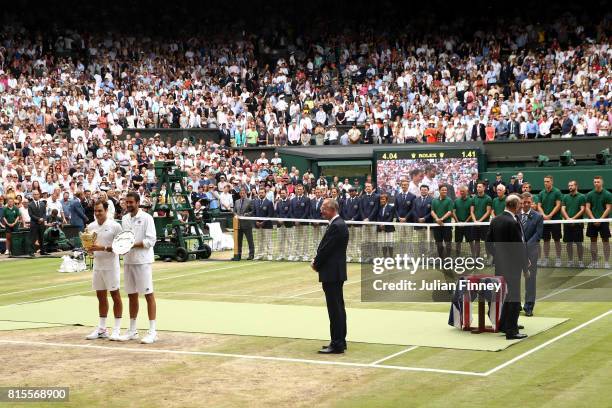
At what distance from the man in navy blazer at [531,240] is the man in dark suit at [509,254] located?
1017mm

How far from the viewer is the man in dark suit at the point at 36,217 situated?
28438 millimetres

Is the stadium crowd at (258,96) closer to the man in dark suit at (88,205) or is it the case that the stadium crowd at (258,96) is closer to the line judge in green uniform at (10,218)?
the man in dark suit at (88,205)

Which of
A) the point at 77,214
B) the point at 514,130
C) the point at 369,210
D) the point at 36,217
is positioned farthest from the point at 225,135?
the point at 369,210

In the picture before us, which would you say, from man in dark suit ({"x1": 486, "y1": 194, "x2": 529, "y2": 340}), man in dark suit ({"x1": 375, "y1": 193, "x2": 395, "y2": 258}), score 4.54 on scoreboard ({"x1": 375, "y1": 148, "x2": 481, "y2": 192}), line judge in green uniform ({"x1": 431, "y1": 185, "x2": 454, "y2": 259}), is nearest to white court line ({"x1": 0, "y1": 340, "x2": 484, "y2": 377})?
man in dark suit ({"x1": 486, "y1": 194, "x2": 529, "y2": 340})

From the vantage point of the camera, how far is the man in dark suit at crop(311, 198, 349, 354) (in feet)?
41.9

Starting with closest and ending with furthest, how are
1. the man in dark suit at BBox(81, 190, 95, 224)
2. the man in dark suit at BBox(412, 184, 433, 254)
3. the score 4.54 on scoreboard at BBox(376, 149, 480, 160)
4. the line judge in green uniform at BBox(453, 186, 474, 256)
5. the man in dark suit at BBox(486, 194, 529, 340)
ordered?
the man in dark suit at BBox(486, 194, 529, 340) < the line judge in green uniform at BBox(453, 186, 474, 256) < the man in dark suit at BBox(412, 184, 433, 254) < the man in dark suit at BBox(81, 190, 95, 224) < the score 4.54 on scoreboard at BBox(376, 149, 480, 160)

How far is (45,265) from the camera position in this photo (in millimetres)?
25891

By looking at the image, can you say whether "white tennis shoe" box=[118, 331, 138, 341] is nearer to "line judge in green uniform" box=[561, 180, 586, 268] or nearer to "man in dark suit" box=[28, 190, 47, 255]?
"line judge in green uniform" box=[561, 180, 586, 268]

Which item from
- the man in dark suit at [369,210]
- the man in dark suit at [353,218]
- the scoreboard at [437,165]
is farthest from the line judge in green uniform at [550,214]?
the scoreboard at [437,165]

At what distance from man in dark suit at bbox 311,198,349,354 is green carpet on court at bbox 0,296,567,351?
0.95 metres

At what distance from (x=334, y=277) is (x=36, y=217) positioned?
57.8ft

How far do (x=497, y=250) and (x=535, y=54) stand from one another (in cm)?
3014

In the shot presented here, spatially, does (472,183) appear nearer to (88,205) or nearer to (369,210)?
(369,210)

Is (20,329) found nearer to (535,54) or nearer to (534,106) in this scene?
(534,106)
